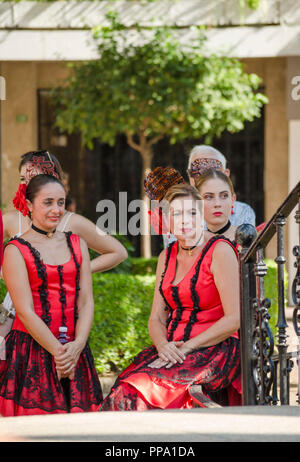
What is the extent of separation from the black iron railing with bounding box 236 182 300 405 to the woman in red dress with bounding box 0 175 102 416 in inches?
32.1

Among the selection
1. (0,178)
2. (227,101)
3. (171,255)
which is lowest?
(171,255)

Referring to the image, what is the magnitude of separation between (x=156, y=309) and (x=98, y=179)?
11.5 m

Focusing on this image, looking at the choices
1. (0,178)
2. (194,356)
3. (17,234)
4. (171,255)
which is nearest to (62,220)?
(17,234)

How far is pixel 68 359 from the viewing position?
4.22 m

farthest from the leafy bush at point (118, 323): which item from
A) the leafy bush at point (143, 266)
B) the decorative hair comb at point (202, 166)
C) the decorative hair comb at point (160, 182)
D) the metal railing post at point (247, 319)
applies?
the leafy bush at point (143, 266)

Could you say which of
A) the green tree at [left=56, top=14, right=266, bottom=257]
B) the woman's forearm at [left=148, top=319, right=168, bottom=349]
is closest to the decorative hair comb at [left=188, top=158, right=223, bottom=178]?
the woman's forearm at [left=148, top=319, right=168, bottom=349]

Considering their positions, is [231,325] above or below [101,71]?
below

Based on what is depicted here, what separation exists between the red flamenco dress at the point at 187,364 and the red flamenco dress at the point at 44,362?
0.74ft

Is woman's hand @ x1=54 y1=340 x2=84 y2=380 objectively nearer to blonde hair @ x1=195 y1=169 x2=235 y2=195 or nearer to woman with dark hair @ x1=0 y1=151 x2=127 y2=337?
woman with dark hair @ x1=0 y1=151 x2=127 y2=337

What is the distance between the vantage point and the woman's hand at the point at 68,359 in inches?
166

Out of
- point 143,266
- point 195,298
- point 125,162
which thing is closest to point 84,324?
point 195,298

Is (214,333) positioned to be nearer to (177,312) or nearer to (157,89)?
(177,312)

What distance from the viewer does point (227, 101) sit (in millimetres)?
12031

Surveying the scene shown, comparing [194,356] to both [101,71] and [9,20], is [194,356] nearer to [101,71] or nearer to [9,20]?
[101,71]
